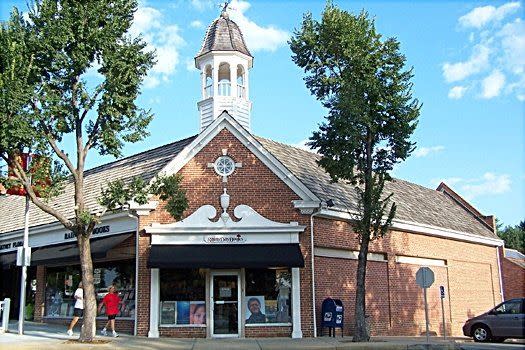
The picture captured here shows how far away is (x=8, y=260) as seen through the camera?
2489 centimetres

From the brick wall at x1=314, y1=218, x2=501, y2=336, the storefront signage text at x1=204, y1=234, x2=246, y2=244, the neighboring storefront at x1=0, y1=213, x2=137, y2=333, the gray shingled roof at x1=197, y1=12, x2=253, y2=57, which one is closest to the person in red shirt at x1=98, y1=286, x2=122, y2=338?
the neighboring storefront at x1=0, y1=213, x2=137, y2=333

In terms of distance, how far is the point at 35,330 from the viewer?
19.5 meters

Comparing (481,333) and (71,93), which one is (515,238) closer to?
(481,333)

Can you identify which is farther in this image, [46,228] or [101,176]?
[101,176]

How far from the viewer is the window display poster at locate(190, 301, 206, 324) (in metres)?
18.5

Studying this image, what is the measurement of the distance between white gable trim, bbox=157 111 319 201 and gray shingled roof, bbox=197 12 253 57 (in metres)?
5.93

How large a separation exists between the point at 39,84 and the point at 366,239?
1069cm

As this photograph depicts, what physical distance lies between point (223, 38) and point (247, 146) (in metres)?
7.33

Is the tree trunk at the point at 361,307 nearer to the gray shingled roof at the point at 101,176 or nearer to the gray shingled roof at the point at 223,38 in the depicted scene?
the gray shingled roof at the point at 101,176

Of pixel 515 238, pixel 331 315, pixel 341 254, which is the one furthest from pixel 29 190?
pixel 515 238

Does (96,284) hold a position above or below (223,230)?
below

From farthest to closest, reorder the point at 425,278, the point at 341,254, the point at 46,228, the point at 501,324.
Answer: the point at 46,228, the point at 341,254, the point at 501,324, the point at 425,278

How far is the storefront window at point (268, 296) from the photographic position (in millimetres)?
18609

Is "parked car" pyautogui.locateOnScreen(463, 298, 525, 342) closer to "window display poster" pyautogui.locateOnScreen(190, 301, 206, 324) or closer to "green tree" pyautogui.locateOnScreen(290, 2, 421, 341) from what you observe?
"green tree" pyautogui.locateOnScreen(290, 2, 421, 341)
